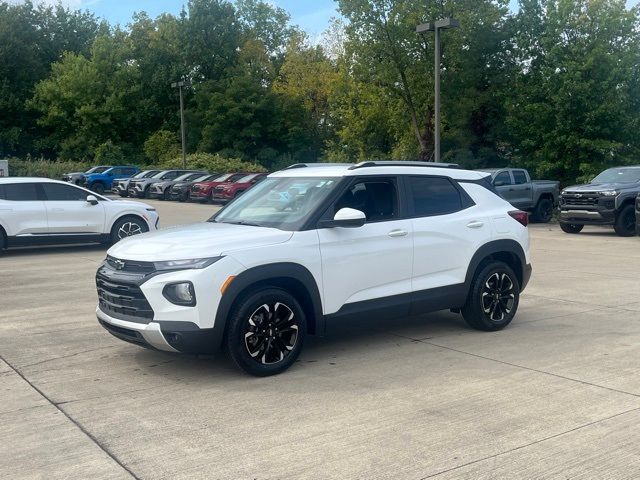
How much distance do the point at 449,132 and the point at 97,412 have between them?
39575 mm

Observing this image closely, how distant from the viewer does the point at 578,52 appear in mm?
35062

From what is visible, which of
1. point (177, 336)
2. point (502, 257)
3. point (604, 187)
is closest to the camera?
point (177, 336)

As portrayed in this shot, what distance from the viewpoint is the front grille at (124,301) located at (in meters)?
6.00

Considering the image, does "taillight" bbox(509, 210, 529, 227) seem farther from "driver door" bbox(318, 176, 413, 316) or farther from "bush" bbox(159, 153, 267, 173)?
"bush" bbox(159, 153, 267, 173)

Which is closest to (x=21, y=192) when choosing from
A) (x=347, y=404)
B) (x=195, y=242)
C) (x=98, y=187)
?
(x=195, y=242)

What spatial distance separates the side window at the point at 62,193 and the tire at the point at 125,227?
887mm

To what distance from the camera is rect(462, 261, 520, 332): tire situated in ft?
25.4

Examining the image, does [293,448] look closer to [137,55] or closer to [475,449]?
[475,449]

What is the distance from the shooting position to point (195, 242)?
617 centimetres

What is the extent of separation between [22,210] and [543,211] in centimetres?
1642

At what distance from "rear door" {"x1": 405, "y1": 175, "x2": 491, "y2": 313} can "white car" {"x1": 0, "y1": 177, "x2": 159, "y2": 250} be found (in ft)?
32.7

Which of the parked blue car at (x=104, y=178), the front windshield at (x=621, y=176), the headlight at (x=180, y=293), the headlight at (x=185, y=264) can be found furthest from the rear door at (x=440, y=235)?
the parked blue car at (x=104, y=178)

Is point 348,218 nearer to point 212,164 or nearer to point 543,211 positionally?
point 543,211

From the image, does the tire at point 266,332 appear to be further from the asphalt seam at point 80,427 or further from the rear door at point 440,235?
the rear door at point 440,235
